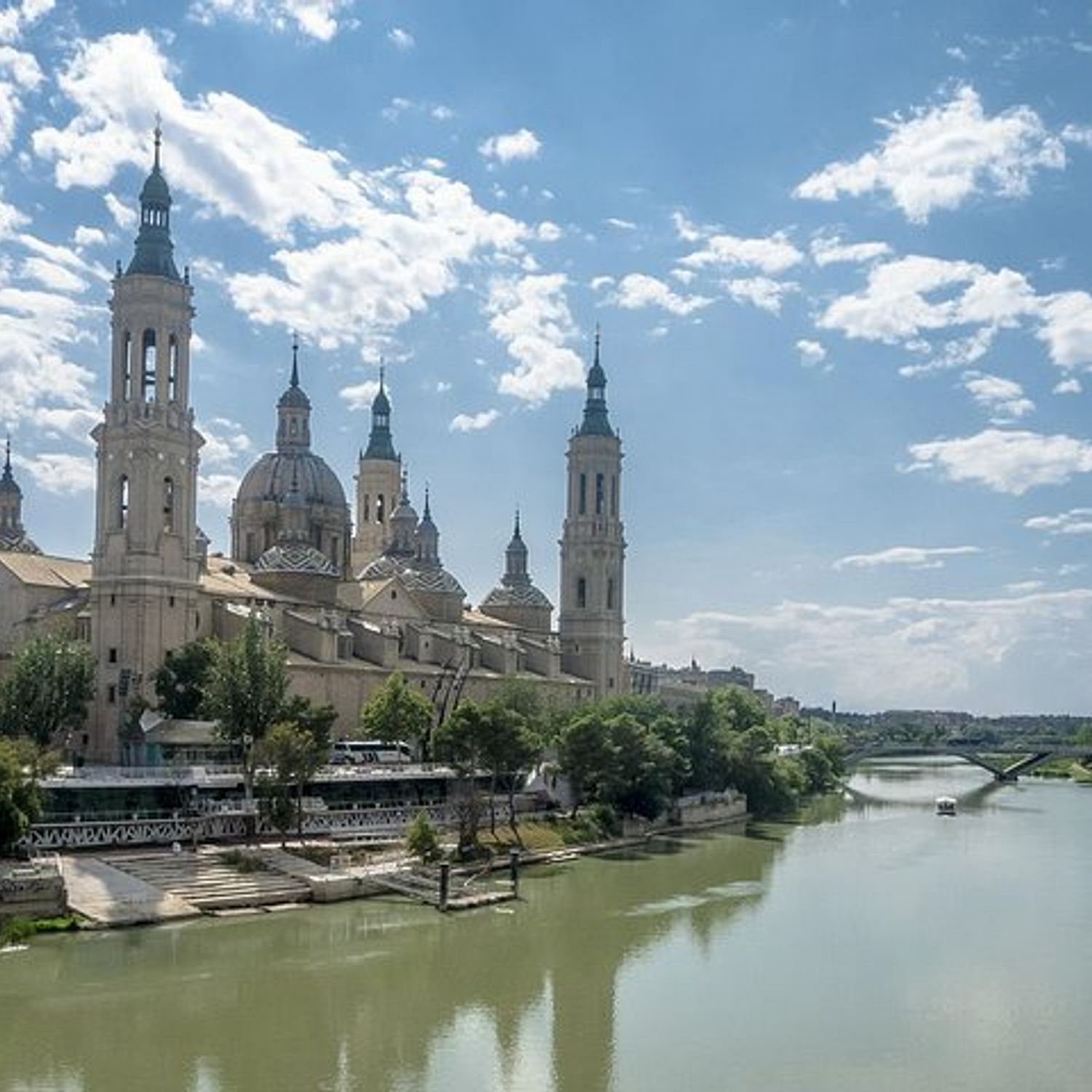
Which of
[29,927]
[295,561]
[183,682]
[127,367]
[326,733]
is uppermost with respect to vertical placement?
[127,367]

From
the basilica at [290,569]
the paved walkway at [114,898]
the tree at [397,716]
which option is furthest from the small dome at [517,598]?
the paved walkway at [114,898]

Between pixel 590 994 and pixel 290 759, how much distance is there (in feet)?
37.9

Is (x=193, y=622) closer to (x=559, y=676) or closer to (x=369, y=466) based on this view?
(x=559, y=676)

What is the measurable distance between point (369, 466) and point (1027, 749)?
5228 cm

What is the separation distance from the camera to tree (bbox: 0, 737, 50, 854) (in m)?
26.0

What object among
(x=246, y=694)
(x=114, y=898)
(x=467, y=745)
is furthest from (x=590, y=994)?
(x=246, y=694)

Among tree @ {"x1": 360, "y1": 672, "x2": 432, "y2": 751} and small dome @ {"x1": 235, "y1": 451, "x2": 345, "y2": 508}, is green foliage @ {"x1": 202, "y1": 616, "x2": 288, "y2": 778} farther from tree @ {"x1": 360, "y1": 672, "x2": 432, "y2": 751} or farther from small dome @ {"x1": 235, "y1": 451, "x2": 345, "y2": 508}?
small dome @ {"x1": 235, "y1": 451, "x2": 345, "y2": 508}

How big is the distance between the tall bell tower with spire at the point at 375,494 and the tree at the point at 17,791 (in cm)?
4448

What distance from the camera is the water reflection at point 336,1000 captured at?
63.2ft

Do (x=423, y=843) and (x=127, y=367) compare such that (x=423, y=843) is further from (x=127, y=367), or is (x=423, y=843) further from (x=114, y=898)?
(x=127, y=367)

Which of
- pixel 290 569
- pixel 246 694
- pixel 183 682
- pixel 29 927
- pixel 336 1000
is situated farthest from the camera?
pixel 290 569

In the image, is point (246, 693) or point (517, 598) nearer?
point (246, 693)

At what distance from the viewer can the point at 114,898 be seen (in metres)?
27.5

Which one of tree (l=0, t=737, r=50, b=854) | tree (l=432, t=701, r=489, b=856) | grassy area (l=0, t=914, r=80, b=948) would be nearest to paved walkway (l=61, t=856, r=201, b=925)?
grassy area (l=0, t=914, r=80, b=948)
